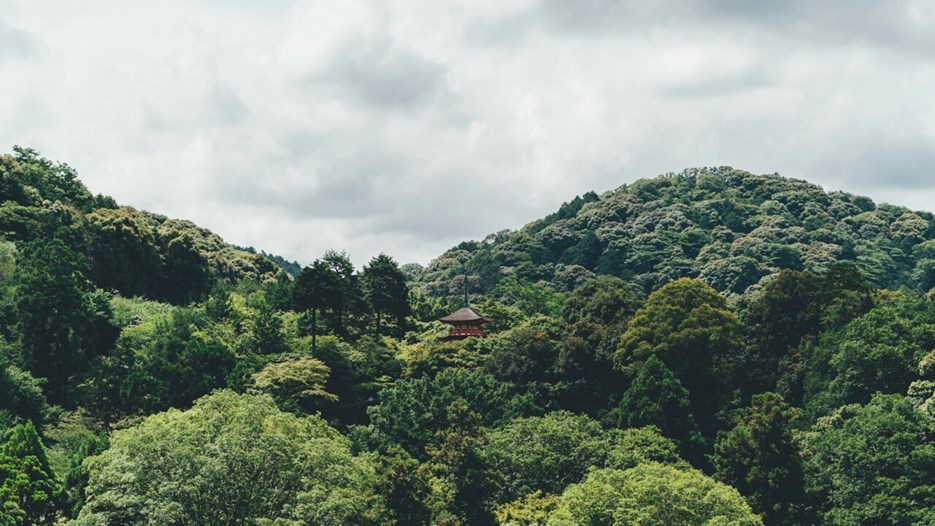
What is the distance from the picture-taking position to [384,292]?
65.4m

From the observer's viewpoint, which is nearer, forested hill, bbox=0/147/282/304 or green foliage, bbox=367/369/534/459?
green foliage, bbox=367/369/534/459

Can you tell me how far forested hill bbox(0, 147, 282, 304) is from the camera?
68188 mm

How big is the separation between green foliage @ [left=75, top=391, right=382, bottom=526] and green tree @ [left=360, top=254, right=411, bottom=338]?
28118 mm

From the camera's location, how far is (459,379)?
2030 inches

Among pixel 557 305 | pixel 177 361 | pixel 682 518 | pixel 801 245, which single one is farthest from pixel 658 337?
pixel 801 245

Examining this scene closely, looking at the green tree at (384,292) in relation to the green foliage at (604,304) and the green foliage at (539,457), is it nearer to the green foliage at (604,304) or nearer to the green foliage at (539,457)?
the green foliage at (604,304)

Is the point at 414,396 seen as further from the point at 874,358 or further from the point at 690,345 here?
the point at 874,358

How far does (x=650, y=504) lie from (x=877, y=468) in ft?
39.5

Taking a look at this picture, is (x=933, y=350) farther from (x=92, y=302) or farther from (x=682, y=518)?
(x=92, y=302)

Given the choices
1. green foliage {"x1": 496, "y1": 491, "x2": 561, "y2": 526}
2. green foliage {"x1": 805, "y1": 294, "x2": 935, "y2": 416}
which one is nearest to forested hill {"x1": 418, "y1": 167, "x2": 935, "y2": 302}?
green foliage {"x1": 805, "y1": 294, "x2": 935, "y2": 416}

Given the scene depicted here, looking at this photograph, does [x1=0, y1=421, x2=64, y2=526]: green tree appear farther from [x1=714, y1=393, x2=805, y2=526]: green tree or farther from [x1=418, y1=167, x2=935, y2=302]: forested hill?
[x1=418, y1=167, x2=935, y2=302]: forested hill

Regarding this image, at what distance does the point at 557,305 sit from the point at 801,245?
4529 centimetres

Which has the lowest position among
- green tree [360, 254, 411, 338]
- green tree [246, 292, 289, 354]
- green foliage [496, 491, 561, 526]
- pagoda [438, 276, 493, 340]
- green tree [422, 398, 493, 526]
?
green foliage [496, 491, 561, 526]

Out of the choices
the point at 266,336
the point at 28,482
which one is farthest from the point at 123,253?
the point at 28,482
